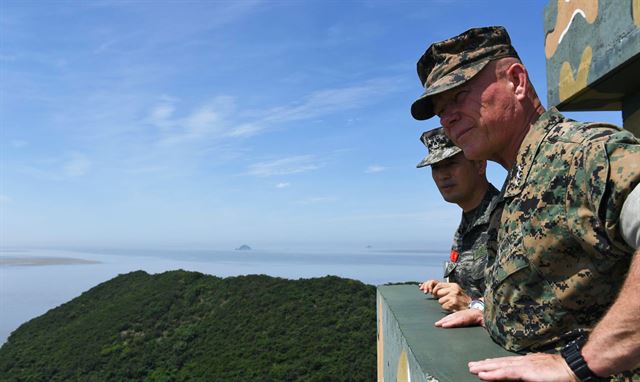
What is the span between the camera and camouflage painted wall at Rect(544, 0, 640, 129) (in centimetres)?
427

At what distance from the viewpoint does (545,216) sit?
1813 mm

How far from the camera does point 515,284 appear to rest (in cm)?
197

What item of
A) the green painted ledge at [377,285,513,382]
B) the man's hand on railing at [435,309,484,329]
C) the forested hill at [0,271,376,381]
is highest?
the man's hand on railing at [435,309,484,329]

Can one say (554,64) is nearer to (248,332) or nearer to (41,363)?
(248,332)

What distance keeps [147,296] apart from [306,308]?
1020cm

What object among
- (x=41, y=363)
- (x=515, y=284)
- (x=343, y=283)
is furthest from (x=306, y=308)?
(x=515, y=284)

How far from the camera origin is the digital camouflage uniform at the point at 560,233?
5.16 feet

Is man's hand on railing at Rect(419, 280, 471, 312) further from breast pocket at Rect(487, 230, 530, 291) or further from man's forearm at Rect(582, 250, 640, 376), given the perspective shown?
man's forearm at Rect(582, 250, 640, 376)

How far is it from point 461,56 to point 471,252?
5.09 feet

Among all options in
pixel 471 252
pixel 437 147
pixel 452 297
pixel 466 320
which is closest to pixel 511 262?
pixel 466 320

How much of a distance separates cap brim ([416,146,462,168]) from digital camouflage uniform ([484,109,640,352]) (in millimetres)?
1485

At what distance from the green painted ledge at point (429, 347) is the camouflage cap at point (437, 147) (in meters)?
1.01

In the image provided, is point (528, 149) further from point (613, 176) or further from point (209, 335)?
point (209, 335)

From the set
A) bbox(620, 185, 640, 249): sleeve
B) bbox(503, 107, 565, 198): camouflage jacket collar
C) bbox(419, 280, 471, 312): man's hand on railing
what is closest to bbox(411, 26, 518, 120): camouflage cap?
bbox(503, 107, 565, 198): camouflage jacket collar
